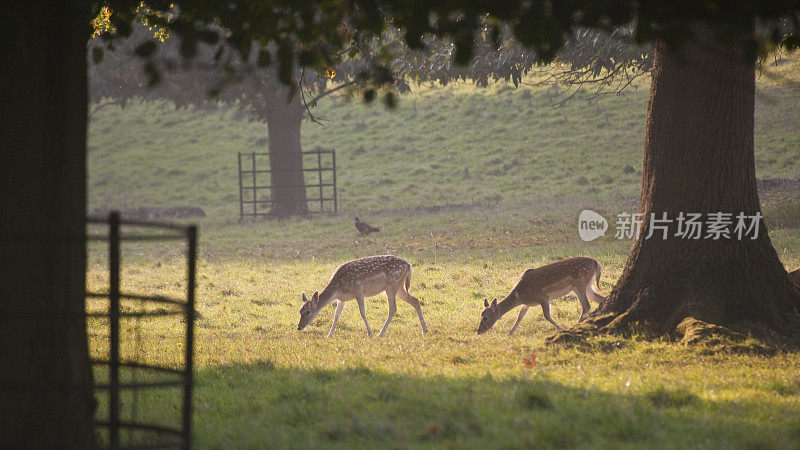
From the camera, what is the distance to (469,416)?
18.6ft

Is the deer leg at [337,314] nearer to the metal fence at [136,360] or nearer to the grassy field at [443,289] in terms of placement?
the grassy field at [443,289]

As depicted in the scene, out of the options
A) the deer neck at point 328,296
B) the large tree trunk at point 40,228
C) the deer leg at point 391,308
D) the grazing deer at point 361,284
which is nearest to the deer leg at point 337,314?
the grazing deer at point 361,284

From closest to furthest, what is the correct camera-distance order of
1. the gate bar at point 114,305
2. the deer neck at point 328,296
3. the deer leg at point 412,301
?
the gate bar at point 114,305 → the deer leg at point 412,301 → the deer neck at point 328,296

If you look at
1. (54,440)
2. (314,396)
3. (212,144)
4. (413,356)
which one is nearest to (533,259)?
(413,356)

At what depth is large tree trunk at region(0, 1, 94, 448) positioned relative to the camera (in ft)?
15.1

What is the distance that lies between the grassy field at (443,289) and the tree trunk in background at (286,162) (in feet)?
5.23

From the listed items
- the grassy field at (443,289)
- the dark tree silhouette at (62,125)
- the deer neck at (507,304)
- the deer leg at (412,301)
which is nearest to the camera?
the dark tree silhouette at (62,125)

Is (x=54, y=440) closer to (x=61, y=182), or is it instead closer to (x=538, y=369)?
(x=61, y=182)

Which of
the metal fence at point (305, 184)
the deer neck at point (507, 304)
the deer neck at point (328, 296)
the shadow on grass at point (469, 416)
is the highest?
the metal fence at point (305, 184)

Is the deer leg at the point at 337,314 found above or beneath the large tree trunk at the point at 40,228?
beneath

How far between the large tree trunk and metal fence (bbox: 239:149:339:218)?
78.5 feet

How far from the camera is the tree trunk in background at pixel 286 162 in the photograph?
2906 cm

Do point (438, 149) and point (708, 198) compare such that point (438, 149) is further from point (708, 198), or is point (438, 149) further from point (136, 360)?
point (136, 360)

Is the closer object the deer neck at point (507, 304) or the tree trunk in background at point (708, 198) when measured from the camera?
the tree trunk in background at point (708, 198)
